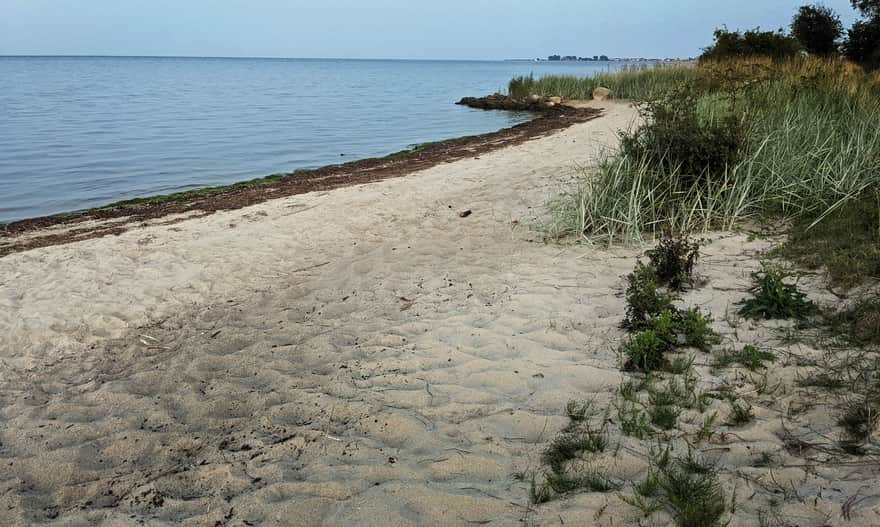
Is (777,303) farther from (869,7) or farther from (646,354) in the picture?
(869,7)

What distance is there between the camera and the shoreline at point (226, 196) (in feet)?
28.4

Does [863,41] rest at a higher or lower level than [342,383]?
higher

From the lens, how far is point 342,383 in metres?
4.05

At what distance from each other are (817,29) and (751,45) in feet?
22.7

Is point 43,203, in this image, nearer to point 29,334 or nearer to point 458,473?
point 29,334

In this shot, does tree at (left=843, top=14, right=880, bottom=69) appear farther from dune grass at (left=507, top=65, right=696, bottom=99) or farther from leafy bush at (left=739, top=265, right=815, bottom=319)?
leafy bush at (left=739, top=265, right=815, bottom=319)

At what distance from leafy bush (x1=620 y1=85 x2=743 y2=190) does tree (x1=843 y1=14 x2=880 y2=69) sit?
898 inches

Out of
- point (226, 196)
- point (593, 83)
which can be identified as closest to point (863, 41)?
point (593, 83)

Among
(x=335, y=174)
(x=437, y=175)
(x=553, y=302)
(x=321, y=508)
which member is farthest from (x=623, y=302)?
(x=335, y=174)

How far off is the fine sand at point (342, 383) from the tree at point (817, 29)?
2724cm

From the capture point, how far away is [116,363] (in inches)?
182

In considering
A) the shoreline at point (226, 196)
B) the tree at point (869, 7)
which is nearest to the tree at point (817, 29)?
the tree at point (869, 7)

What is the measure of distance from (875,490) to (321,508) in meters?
2.34

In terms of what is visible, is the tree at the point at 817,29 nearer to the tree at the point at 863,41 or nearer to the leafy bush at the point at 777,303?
the tree at the point at 863,41
